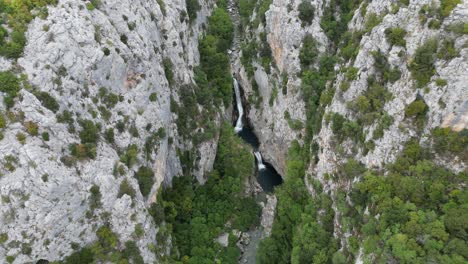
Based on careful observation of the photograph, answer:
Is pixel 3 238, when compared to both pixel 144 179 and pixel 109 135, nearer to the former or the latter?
pixel 109 135

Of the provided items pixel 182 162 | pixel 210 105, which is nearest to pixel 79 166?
pixel 182 162

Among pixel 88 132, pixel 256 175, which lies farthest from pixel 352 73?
pixel 88 132

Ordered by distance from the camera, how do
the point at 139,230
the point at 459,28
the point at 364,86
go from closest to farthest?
1. the point at 459,28
2. the point at 139,230
3. the point at 364,86

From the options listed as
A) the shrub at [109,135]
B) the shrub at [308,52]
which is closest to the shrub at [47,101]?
the shrub at [109,135]

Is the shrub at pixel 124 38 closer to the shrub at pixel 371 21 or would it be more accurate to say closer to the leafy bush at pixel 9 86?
the leafy bush at pixel 9 86

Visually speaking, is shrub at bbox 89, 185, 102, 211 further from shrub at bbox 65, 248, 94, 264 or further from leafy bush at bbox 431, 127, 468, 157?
leafy bush at bbox 431, 127, 468, 157

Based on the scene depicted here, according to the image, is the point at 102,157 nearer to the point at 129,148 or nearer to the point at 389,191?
the point at 129,148
